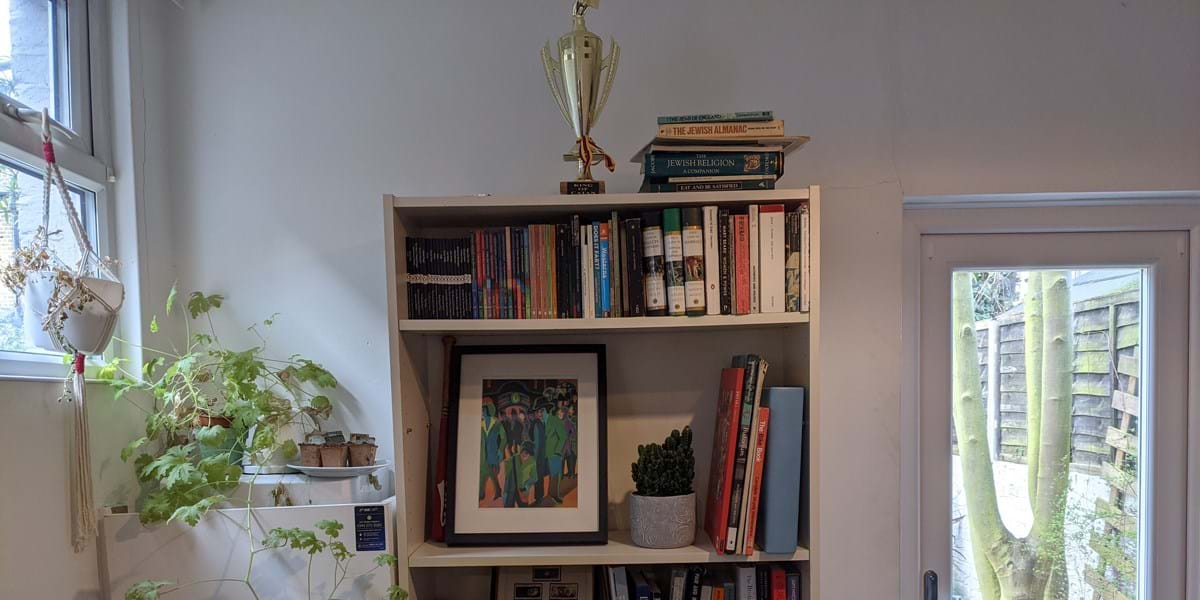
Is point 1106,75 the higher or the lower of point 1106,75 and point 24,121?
the higher

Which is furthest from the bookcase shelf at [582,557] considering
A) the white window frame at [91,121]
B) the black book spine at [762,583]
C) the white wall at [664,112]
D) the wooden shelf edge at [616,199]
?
A: the white window frame at [91,121]

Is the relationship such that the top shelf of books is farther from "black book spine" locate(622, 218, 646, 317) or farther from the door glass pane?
the door glass pane

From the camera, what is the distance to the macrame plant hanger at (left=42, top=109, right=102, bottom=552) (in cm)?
133

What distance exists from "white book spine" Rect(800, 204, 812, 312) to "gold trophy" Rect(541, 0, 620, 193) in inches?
15.3

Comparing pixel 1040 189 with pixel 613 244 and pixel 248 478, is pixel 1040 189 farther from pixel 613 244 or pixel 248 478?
pixel 248 478

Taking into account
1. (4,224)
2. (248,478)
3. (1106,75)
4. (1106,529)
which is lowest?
(1106,529)

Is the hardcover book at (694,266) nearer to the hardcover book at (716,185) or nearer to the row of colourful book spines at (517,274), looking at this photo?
the hardcover book at (716,185)

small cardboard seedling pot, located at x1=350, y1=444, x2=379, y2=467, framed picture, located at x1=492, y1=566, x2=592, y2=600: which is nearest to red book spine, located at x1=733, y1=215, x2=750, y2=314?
framed picture, located at x1=492, y1=566, x2=592, y2=600

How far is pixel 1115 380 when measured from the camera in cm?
185

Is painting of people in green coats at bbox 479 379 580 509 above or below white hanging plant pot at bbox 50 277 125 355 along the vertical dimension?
below

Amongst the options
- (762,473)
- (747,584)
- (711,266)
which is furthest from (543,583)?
(711,266)

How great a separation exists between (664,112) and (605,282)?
476 millimetres

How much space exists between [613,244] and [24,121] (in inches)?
41.1

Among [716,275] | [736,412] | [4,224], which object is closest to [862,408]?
[736,412]
